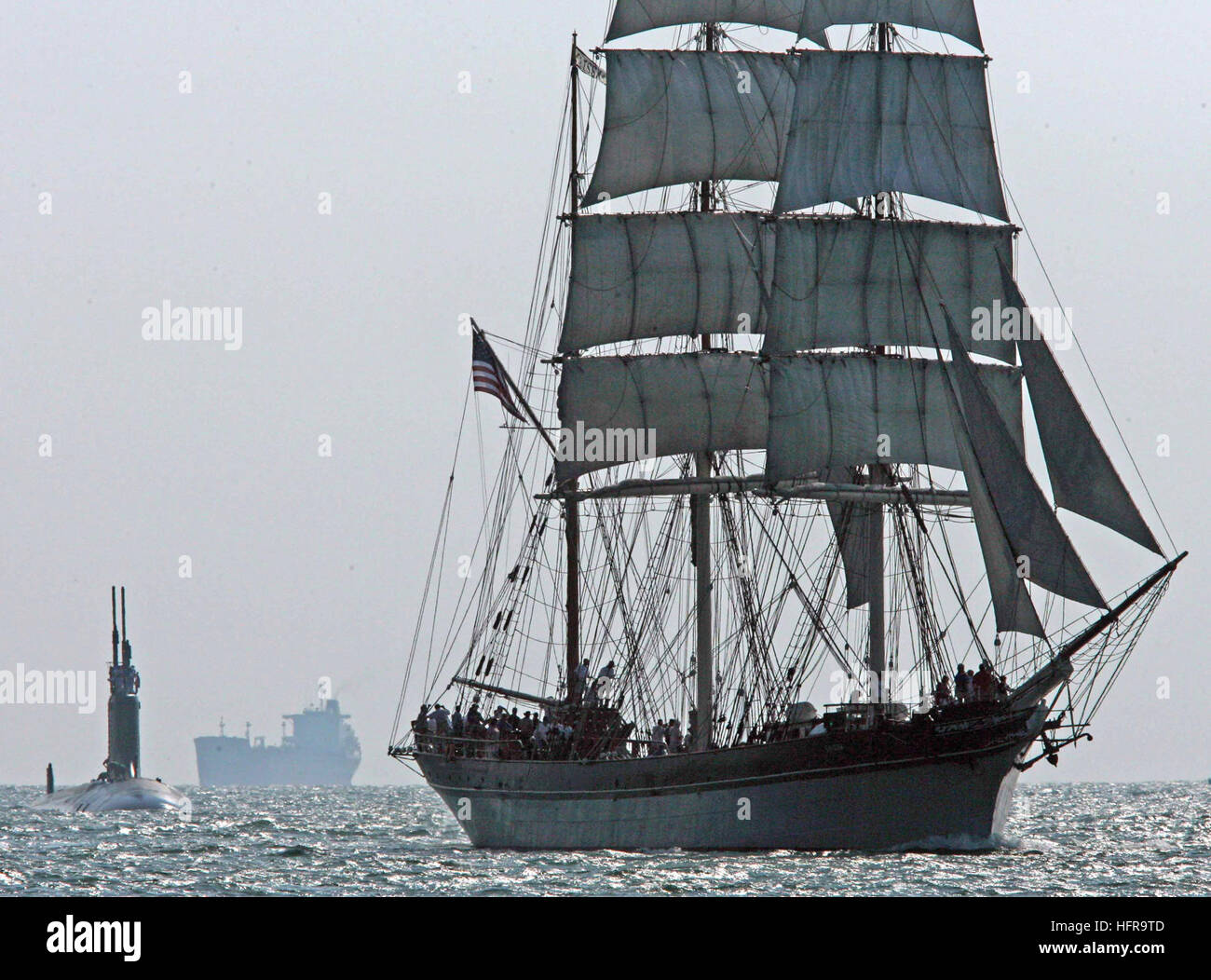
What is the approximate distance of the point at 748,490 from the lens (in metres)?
70.6

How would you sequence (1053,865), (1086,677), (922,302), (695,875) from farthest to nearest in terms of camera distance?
(922,302) < (1086,677) < (1053,865) < (695,875)

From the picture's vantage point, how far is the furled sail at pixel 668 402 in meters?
72.1

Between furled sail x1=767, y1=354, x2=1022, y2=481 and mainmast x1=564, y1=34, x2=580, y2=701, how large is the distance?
32.8ft

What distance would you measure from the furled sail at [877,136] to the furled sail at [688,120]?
812cm

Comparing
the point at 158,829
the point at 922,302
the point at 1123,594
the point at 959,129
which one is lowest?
the point at 158,829

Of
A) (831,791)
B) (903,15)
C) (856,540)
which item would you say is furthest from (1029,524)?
(903,15)

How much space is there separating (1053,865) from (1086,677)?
6005mm

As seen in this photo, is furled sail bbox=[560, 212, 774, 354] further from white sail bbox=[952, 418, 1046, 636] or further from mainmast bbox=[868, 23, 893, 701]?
white sail bbox=[952, 418, 1046, 636]

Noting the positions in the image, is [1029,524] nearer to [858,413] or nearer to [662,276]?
[858,413]

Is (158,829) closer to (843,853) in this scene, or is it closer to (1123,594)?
(843,853)

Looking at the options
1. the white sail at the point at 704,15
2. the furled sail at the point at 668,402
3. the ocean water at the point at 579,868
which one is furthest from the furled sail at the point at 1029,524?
the white sail at the point at 704,15

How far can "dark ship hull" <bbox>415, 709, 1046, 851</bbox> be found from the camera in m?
55.1
